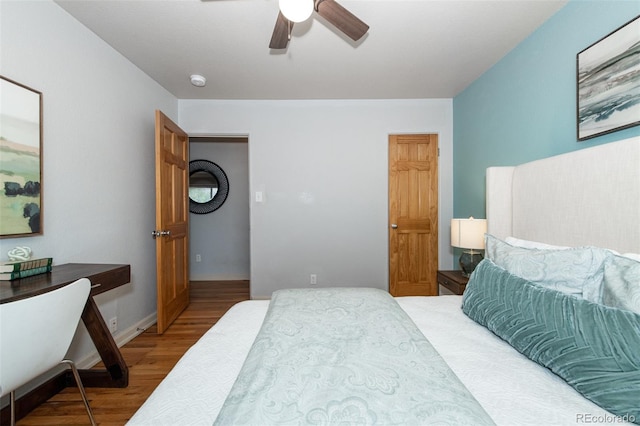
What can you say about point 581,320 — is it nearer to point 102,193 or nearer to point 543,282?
point 543,282

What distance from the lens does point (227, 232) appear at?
4.57 m

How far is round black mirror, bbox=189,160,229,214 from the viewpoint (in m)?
4.48

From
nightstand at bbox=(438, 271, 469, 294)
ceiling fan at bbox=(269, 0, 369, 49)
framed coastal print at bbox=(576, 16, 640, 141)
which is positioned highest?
ceiling fan at bbox=(269, 0, 369, 49)

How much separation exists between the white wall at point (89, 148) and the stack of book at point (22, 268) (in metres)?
0.22

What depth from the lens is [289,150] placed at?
336cm

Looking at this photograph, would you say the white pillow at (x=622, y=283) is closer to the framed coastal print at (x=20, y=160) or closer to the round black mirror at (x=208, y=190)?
the framed coastal print at (x=20, y=160)

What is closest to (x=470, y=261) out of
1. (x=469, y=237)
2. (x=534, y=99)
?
(x=469, y=237)

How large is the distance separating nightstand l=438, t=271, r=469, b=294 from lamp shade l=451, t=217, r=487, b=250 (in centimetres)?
28

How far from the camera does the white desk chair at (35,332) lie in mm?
970

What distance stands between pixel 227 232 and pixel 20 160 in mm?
3077

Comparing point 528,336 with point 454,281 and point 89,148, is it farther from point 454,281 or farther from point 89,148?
point 89,148

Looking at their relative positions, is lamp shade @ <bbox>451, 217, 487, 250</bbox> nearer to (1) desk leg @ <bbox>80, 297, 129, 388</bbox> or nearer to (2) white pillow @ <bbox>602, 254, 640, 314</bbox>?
(2) white pillow @ <bbox>602, 254, 640, 314</bbox>

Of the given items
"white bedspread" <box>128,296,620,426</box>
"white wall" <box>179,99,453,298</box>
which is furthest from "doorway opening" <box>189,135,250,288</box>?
"white bedspread" <box>128,296,620,426</box>

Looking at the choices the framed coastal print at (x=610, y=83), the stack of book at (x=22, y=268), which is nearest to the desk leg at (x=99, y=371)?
the stack of book at (x=22, y=268)
